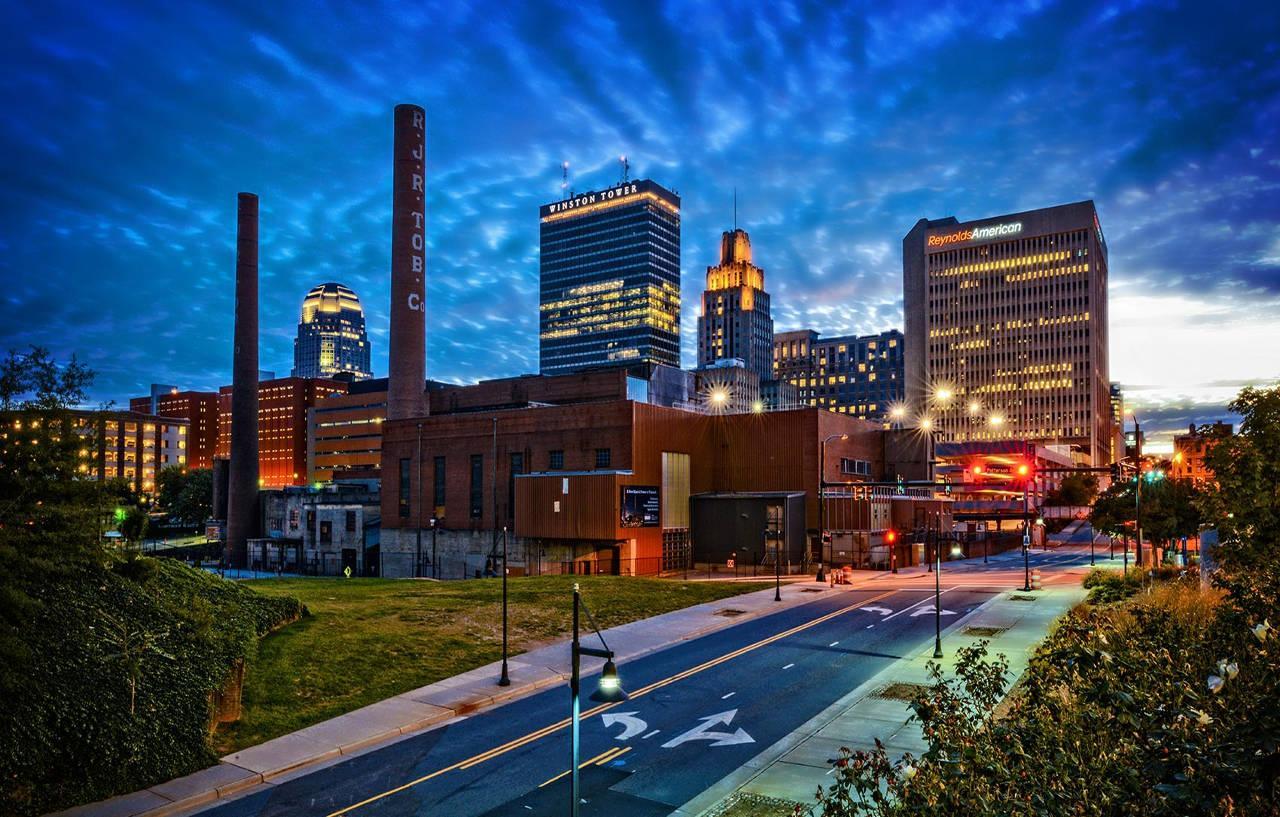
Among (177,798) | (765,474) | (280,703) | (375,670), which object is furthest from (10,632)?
(765,474)

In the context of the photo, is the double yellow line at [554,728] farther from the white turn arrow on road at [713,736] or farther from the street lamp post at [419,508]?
the street lamp post at [419,508]

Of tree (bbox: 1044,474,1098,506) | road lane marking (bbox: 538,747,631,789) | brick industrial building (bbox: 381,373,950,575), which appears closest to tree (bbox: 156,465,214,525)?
brick industrial building (bbox: 381,373,950,575)

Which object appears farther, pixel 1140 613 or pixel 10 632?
pixel 1140 613

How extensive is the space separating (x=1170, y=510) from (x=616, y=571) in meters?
36.1

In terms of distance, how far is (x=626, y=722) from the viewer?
69.3 ft

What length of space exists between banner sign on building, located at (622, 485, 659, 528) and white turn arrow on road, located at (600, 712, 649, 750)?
3776 centimetres

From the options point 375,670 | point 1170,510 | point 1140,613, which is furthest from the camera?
point 1170,510

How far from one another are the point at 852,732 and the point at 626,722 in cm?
575

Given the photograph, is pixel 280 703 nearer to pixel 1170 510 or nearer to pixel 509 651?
pixel 509 651

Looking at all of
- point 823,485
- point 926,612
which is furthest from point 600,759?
point 823,485

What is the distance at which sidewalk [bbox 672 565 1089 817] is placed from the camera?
16.0 meters

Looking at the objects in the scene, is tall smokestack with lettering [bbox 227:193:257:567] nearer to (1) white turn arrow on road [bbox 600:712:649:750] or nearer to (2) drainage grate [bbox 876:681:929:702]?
(1) white turn arrow on road [bbox 600:712:649:750]

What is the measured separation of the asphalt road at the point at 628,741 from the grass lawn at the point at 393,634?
3657 millimetres

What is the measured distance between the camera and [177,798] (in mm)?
16125
